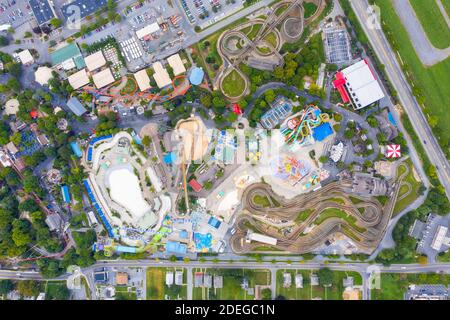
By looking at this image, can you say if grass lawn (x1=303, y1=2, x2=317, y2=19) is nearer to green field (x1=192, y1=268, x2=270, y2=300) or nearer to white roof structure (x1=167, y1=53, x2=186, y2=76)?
white roof structure (x1=167, y1=53, x2=186, y2=76)

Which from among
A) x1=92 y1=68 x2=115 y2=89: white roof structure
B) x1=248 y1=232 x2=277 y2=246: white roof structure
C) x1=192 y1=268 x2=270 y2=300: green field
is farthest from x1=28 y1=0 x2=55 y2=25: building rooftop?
A: x1=248 y1=232 x2=277 y2=246: white roof structure

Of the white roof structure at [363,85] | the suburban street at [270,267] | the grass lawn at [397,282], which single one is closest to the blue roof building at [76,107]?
the suburban street at [270,267]

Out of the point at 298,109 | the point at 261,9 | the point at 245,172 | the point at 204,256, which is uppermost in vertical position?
the point at 261,9

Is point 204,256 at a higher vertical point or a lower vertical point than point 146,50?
lower

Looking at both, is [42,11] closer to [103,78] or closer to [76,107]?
[103,78]
